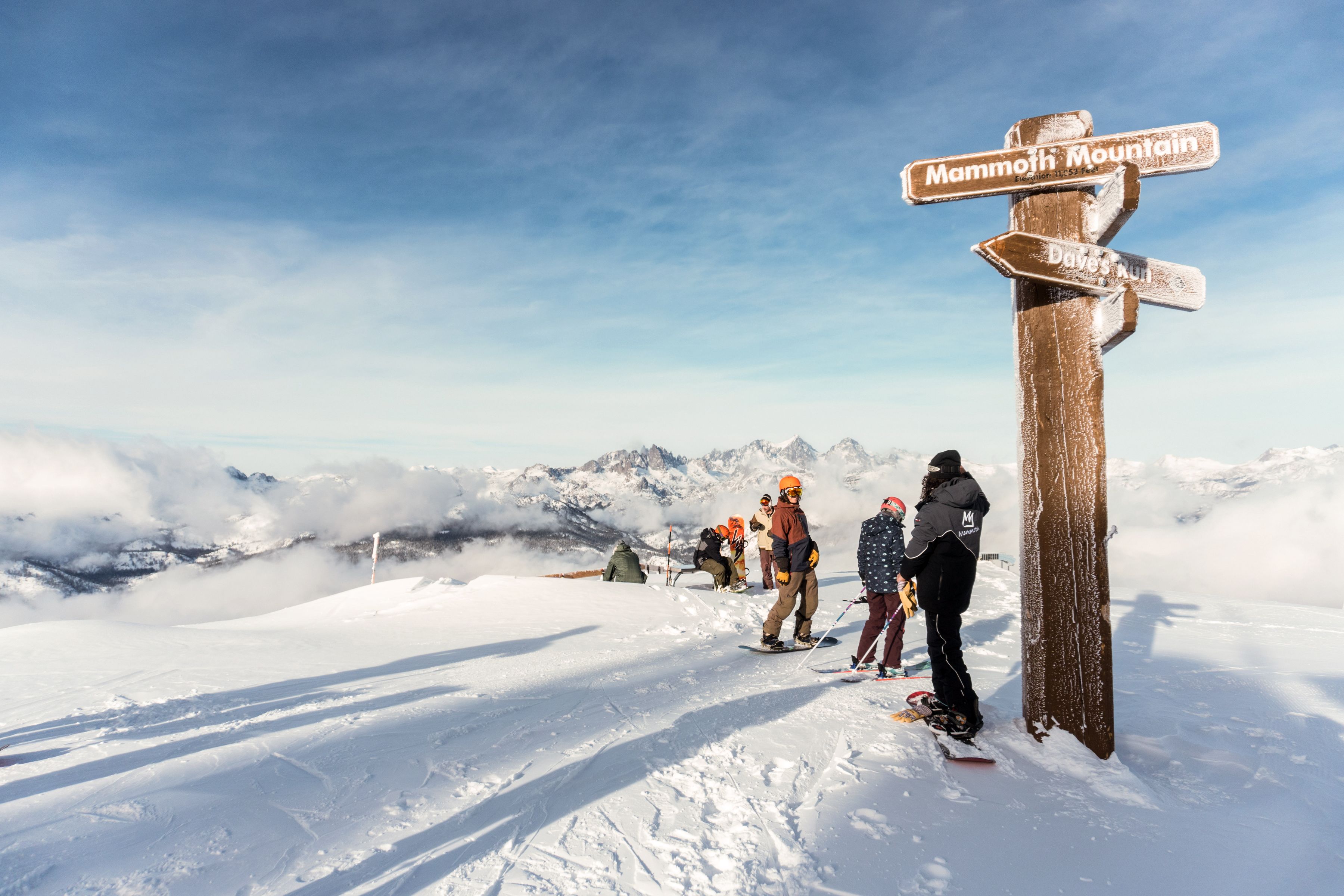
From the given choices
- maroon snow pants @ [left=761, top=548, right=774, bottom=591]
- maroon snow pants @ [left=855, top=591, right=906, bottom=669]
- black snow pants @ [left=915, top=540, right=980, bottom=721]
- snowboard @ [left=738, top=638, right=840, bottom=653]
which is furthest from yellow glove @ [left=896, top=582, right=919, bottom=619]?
maroon snow pants @ [left=761, top=548, right=774, bottom=591]

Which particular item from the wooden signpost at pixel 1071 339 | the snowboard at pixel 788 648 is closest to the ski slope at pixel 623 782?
the wooden signpost at pixel 1071 339

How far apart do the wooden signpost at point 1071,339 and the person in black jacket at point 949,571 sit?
319 millimetres

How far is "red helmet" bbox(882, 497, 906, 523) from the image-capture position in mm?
6879

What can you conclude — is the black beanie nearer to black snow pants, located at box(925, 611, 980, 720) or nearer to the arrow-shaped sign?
black snow pants, located at box(925, 611, 980, 720)

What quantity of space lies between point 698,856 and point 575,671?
4.12 meters

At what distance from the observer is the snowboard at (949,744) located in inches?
147

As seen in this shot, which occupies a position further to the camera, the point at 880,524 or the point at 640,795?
the point at 880,524

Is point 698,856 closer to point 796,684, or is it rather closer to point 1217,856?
point 1217,856

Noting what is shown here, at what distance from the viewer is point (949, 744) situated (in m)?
3.92

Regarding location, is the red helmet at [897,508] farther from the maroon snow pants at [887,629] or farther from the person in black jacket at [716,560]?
the person in black jacket at [716,560]

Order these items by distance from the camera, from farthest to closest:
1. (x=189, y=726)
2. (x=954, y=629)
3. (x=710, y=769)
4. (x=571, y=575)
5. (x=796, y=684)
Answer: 1. (x=571, y=575)
2. (x=796, y=684)
3. (x=189, y=726)
4. (x=954, y=629)
5. (x=710, y=769)

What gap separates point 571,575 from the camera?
57.5 ft

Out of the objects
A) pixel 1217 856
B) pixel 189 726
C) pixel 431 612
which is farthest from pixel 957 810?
pixel 431 612

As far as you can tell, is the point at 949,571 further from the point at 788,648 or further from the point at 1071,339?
the point at 788,648
